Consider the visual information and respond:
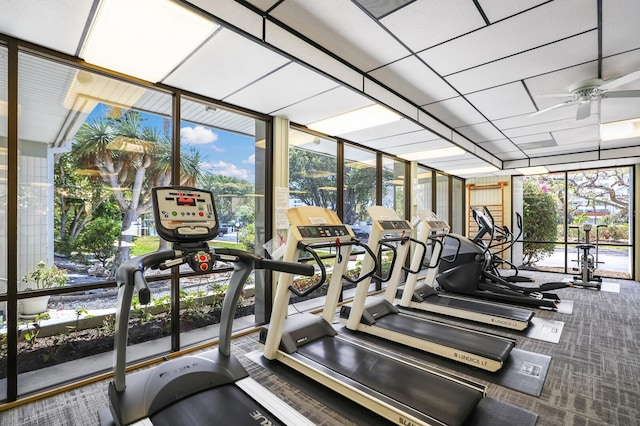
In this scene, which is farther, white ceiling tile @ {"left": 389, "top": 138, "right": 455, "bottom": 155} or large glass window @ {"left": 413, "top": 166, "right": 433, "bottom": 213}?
large glass window @ {"left": 413, "top": 166, "right": 433, "bottom": 213}

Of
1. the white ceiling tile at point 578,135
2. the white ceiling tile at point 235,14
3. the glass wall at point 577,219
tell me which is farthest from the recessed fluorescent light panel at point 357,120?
the glass wall at point 577,219

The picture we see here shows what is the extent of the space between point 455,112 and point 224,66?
329 cm

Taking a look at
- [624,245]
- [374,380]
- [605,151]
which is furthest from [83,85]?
[624,245]

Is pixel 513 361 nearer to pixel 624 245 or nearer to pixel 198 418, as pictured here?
pixel 198 418

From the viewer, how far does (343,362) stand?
2.83 m

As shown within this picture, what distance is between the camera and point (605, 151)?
6.78 m

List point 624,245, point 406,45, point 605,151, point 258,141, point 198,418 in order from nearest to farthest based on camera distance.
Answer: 1. point 198,418
2. point 406,45
3. point 258,141
4. point 605,151
5. point 624,245

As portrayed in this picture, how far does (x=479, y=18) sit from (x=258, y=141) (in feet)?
9.07

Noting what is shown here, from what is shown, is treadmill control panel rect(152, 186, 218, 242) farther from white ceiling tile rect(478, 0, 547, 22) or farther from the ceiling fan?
the ceiling fan

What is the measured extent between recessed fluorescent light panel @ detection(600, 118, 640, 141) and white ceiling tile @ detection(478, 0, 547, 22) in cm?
405

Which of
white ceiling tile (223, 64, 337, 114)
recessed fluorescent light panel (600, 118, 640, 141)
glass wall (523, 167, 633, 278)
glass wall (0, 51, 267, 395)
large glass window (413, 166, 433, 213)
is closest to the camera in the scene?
glass wall (0, 51, 267, 395)

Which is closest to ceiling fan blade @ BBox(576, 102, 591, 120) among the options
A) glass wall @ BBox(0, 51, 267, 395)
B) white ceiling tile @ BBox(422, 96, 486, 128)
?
white ceiling tile @ BBox(422, 96, 486, 128)

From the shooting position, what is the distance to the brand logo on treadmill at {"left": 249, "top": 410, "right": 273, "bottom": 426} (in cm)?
198

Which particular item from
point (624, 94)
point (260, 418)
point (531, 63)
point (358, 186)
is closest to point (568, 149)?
point (624, 94)
